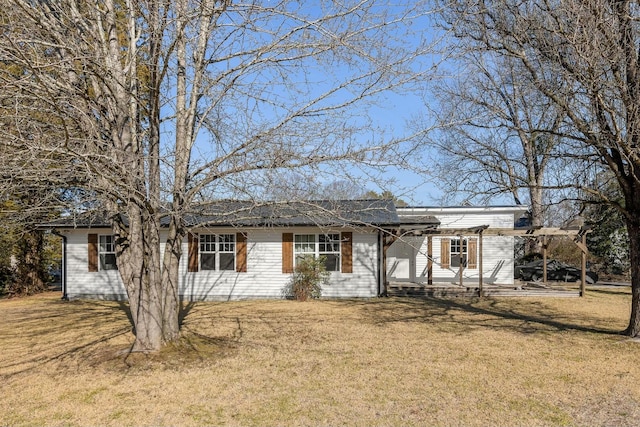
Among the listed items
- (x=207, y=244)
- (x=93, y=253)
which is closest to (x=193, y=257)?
(x=207, y=244)

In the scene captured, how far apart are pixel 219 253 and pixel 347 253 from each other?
4176mm

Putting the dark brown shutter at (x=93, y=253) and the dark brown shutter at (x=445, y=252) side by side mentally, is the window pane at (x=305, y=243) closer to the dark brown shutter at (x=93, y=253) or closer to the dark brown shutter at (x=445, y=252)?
the dark brown shutter at (x=445, y=252)

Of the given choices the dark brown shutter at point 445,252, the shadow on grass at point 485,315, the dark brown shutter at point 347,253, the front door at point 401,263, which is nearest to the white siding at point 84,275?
the dark brown shutter at point 347,253

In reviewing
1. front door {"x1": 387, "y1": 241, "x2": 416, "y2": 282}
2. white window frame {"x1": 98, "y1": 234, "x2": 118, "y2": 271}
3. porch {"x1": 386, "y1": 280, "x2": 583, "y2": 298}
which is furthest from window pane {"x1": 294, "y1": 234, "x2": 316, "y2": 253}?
white window frame {"x1": 98, "y1": 234, "x2": 118, "y2": 271}

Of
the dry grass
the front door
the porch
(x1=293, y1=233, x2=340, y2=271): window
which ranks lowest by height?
the porch

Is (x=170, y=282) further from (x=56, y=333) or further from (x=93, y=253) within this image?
(x=93, y=253)

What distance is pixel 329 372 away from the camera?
621cm

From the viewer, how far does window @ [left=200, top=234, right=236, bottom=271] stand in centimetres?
1480

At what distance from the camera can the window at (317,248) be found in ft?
48.1

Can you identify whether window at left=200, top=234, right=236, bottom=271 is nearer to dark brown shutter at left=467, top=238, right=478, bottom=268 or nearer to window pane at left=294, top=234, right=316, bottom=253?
window pane at left=294, top=234, right=316, bottom=253

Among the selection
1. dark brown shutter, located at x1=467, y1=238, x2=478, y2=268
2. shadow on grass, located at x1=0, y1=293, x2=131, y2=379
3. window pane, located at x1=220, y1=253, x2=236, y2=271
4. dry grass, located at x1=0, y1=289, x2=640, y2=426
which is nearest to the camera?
dry grass, located at x1=0, y1=289, x2=640, y2=426

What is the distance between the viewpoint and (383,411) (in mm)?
4777

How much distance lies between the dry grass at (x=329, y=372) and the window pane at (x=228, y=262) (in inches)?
151

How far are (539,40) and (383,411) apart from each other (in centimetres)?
664
